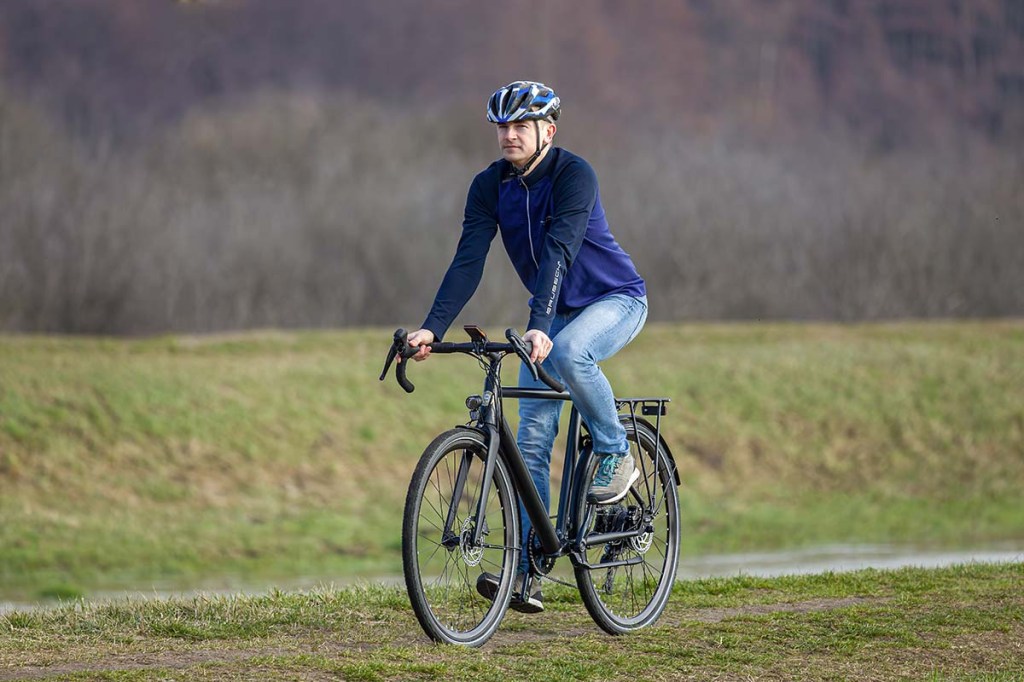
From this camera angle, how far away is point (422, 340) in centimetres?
666

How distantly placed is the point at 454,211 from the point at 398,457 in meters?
21.3

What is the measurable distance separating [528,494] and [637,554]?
99 centimetres

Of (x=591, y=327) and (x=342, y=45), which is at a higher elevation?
(x=342, y=45)

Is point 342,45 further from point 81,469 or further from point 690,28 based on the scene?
point 81,469

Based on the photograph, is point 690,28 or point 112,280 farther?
point 690,28

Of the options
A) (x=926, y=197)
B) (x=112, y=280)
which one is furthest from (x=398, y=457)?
(x=926, y=197)

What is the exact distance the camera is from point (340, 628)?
7.52 metres

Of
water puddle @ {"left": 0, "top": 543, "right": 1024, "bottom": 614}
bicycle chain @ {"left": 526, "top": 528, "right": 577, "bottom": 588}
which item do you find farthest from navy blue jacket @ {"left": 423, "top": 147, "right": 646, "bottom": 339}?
water puddle @ {"left": 0, "top": 543, "right": 1024, "bottom": 614}

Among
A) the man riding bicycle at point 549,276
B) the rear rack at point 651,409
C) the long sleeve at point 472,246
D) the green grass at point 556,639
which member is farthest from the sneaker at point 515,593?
the long sleeve at point 472,246

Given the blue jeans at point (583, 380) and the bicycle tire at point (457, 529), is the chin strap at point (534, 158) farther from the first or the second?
the bicycle tire at point (457, 529)

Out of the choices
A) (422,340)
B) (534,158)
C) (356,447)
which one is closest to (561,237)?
(534,158)

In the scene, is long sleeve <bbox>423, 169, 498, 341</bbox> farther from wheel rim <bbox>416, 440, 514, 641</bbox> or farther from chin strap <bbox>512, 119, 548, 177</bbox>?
wheel rim <bbox>416, 440, 514, 641</bbox>

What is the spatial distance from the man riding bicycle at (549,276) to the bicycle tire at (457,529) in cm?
12

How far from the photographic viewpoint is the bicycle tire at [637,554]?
730cm
